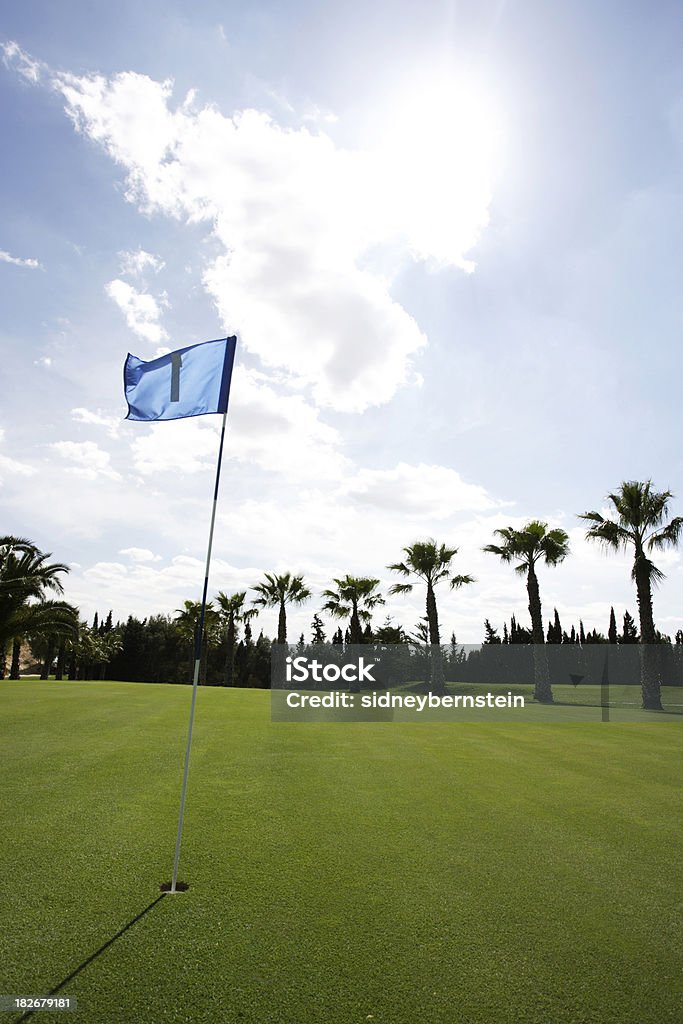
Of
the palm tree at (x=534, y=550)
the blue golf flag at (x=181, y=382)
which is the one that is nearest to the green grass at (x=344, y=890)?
the blue golf flag at (x=181, y=382)

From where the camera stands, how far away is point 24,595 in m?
34.4

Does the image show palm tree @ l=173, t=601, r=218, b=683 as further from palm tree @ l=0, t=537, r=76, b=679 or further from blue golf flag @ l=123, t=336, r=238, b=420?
blue golf flag @ l=123, t=336, r=238, b=420

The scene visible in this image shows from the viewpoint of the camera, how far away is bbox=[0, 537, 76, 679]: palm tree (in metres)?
33.4

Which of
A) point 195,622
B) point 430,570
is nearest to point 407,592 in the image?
point 430,570

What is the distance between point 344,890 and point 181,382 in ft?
22.3

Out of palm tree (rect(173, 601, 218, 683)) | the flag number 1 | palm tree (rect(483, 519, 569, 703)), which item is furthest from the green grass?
palm tree (rect(173, 601, 218, 683))

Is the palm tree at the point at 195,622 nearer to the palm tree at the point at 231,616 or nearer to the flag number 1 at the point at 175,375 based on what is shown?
the palm tree at the point at 231,616

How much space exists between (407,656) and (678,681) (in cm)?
1825

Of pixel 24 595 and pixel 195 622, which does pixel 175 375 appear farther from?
pixel 195 622

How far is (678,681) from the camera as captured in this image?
37.9m

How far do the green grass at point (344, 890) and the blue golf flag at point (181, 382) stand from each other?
5.58 meters

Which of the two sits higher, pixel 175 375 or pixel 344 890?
pixel 175 375

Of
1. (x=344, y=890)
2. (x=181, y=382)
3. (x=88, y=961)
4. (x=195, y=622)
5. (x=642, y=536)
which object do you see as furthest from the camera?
(x=195, y=622)

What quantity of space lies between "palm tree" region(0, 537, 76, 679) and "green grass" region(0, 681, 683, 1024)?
25026 millimetres
